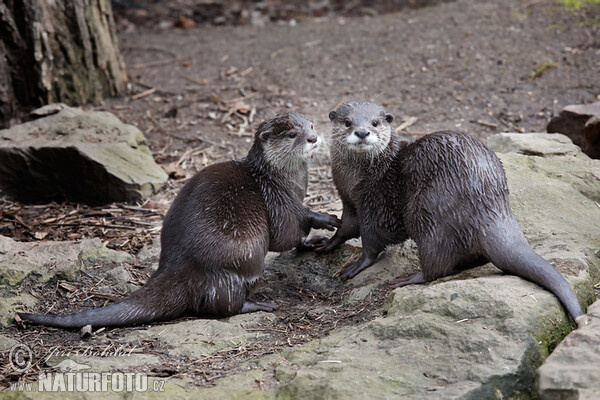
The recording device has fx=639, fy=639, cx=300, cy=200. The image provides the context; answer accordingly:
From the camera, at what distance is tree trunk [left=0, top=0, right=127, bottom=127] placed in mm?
4855

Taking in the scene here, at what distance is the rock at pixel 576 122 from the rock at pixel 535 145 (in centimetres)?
33

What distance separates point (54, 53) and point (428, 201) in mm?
3663

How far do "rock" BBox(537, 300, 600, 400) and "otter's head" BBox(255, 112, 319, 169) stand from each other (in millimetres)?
1620

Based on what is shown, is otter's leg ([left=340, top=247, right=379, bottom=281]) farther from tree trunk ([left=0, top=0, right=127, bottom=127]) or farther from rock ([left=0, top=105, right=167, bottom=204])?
tree trunk ([left=0, top=0, right=127, bottom=127])

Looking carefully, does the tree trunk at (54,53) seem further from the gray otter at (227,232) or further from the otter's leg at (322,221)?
the otter's leg at (322,221)

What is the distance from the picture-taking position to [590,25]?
Answer: 6051 millimetres

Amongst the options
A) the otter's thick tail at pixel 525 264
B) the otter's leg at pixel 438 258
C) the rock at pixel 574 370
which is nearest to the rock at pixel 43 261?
the otter's leg at pixel 438 258

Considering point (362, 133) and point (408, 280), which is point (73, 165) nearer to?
point (362, 133)

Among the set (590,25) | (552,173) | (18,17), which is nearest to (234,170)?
(552,173)

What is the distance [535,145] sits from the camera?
387cm

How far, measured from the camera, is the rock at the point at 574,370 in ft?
5.57

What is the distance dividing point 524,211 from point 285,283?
4.07 feet

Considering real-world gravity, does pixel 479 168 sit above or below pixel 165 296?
above

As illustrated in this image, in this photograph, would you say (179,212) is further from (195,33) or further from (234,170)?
(195,33)
